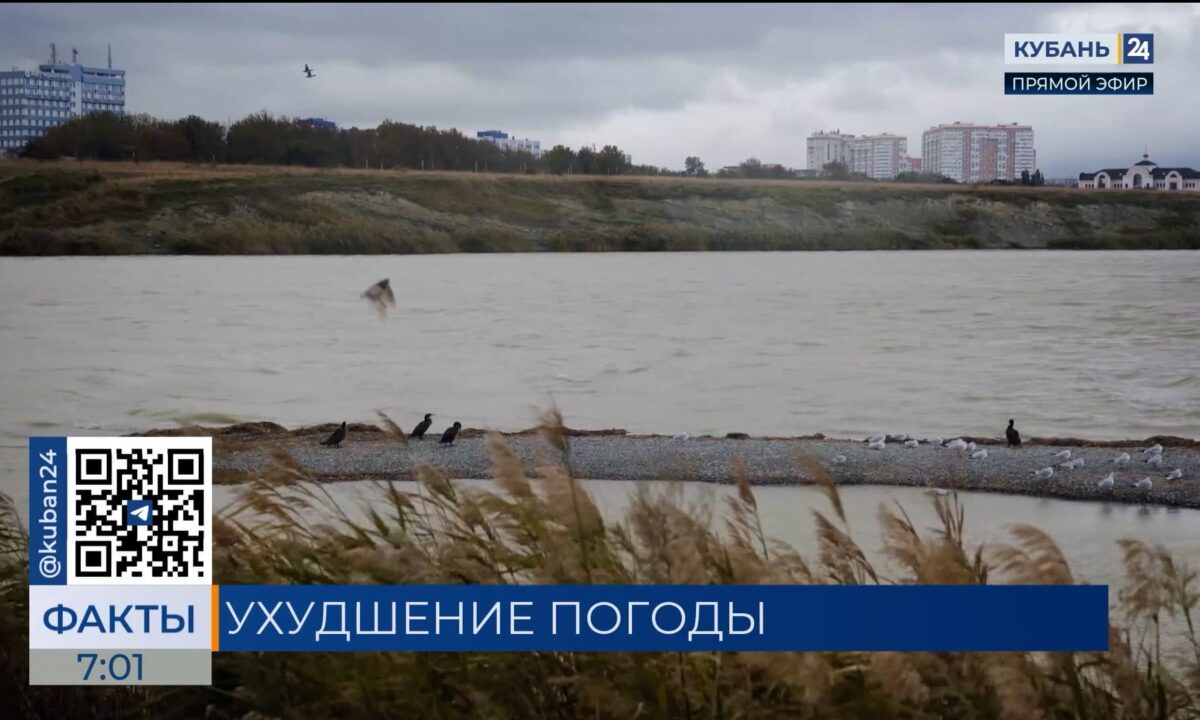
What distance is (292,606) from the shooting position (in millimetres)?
2807

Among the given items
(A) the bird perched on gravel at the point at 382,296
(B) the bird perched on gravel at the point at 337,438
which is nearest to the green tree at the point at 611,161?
(A) the bird perched on gravel at the point at 382,296

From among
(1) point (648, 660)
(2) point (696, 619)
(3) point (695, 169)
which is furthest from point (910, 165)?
(1) point (648, 660)

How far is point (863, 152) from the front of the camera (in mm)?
4723

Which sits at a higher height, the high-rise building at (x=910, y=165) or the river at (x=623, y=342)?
the high-rise building at (x=910, y=165)

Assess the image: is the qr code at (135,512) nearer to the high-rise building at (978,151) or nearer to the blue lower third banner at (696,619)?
the blue lower third banner at (696,619)

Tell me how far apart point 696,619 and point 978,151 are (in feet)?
8.96

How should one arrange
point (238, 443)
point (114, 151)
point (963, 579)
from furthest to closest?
point (114, 151), point (238, 443), point (963, 579)

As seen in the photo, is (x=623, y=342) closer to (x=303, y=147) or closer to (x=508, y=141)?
(x=508, y=141)

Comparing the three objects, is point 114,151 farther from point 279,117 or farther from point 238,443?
point 238,443

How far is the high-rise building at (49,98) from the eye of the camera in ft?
14.8

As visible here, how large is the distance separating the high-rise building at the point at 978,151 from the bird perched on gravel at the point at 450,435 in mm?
2181

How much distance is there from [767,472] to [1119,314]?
5.21 ft

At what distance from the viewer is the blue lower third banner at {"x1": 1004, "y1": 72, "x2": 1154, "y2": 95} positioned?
3877mm

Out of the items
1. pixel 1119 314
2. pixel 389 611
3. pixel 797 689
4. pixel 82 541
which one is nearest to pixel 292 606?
pixel 389 611
